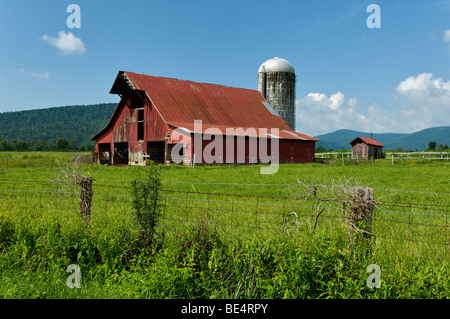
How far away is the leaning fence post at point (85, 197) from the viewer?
248 inches

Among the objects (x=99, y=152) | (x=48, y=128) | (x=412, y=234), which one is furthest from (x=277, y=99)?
(x=48, y=128)

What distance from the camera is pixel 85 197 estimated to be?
6352mm

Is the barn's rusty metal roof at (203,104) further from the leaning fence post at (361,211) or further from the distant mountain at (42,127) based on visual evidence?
the distant mountain at (42,127)

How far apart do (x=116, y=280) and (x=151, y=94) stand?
2387cm

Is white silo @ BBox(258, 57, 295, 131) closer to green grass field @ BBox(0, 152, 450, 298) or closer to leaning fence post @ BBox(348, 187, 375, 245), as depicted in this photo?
green grass field @ BBox(0, 152, 450, 298)

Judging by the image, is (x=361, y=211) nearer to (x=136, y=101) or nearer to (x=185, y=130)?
(x=185, y=130)

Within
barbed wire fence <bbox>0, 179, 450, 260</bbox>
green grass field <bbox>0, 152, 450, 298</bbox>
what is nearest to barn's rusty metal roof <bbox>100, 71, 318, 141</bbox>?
barbed wire fence <bbox>0, 179, 450, 260</bbox>

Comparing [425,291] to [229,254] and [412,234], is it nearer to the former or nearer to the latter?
[229,254]

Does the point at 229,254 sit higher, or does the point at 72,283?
the point at 229,254

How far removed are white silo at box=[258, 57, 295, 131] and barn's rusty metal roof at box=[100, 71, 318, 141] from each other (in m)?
4.15

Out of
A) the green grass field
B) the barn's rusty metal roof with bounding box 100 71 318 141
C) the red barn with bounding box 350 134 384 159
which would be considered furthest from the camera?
the red barn with bounding box 350 134 384 159

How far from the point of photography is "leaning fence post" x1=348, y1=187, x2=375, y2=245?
445 centimetres

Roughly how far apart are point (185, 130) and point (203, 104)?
688 cm
